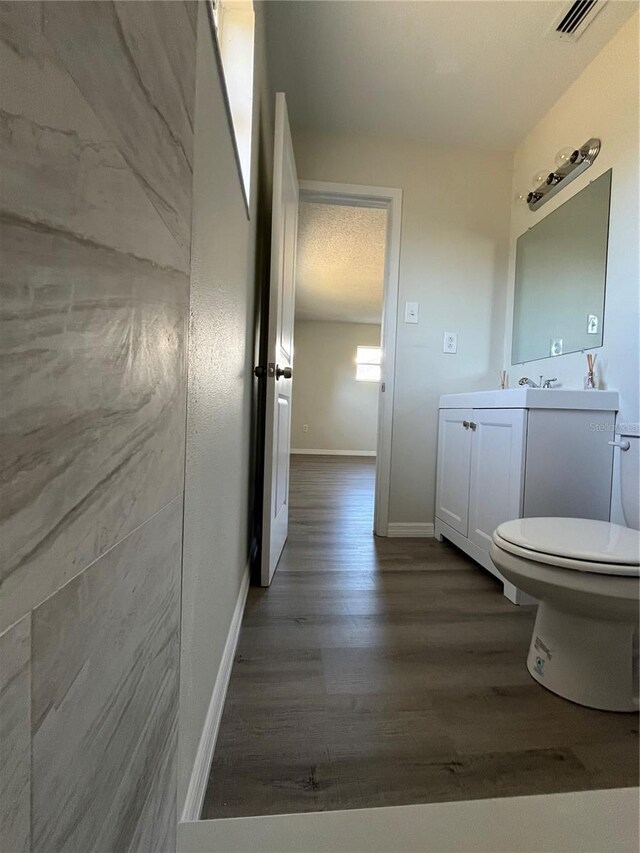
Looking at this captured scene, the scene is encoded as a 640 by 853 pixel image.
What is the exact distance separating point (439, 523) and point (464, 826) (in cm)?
174

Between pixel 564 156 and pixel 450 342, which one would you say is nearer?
pixel 564 156

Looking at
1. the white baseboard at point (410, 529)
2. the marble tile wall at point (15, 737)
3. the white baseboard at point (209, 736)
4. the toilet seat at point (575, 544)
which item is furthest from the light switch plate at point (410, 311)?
the marble tile wall at point (15, 737)

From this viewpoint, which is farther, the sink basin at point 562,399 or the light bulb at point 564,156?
the light bulb at point 564,156

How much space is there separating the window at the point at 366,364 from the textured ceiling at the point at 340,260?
720mm

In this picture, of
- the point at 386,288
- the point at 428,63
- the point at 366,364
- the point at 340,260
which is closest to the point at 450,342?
the point at 386,288

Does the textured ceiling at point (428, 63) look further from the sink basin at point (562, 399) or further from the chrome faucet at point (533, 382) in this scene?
the sink basin at point (562, 399)

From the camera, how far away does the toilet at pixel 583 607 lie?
1.00m

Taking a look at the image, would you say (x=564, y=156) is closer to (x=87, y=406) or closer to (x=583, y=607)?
(x=583, y=607)

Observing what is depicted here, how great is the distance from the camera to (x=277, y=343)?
168 centimetres

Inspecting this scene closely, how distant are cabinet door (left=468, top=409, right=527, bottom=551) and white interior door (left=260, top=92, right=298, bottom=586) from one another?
93cm

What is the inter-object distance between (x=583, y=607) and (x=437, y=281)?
6.39ft

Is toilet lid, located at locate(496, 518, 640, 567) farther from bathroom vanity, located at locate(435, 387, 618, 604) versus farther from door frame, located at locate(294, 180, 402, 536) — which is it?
door frame, located at locate(294, 180, 402, 536)

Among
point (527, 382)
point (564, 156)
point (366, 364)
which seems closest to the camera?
point (564, 156)

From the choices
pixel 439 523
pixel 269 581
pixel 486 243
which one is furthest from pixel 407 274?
pixel 269 581
